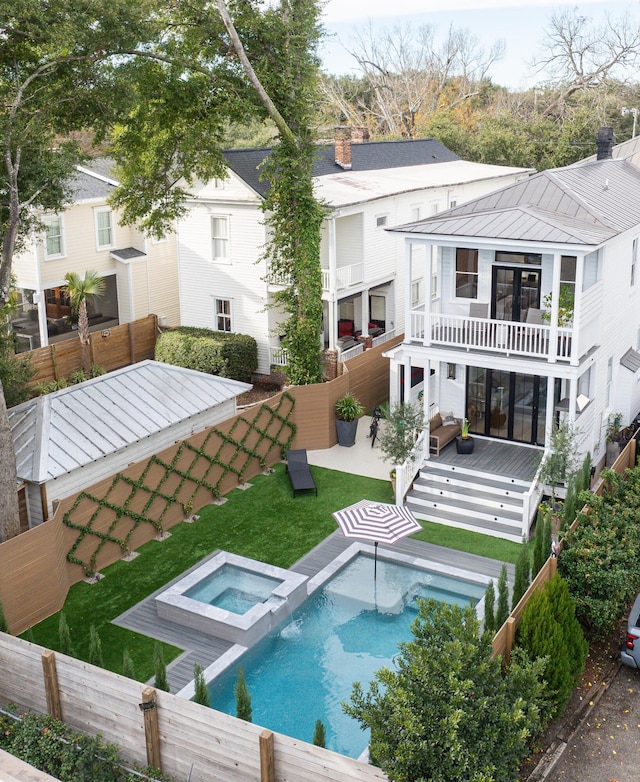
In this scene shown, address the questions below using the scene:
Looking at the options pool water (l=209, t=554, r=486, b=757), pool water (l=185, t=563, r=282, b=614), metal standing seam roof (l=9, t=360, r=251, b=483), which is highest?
metal standing seam roof (l=9, t=360, r=251, b=483)

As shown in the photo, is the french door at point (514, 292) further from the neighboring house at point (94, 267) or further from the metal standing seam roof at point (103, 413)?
the neighboring house at point (94, 267)

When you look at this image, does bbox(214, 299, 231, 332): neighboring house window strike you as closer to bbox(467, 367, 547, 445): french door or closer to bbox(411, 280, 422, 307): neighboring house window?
bbox(411, 280, 422, 307): neighboring house window

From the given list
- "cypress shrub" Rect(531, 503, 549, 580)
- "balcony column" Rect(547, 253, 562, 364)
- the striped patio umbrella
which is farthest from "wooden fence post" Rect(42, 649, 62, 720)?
"balcony column" Rect(547, 253, 562, 364)

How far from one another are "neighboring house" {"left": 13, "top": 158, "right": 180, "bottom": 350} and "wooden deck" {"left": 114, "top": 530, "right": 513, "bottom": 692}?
1573 cm

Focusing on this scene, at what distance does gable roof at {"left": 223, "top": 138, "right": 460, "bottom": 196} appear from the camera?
29.1m

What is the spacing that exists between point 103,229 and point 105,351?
17.7ft

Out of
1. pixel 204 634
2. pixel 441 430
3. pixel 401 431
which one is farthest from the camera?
pixel 441 430

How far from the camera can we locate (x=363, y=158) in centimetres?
3512

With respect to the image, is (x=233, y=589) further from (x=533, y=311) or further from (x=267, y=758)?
(x=533, y=311)

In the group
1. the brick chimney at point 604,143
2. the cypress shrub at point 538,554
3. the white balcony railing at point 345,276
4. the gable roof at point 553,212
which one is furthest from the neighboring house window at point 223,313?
the cypress shrub at point 538,554

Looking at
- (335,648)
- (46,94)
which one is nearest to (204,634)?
(335,648)

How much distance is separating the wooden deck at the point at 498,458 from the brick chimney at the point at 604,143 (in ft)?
37.0

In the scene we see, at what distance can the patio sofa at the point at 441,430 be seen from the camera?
72.9 ft

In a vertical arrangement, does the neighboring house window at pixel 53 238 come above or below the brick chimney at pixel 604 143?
below
